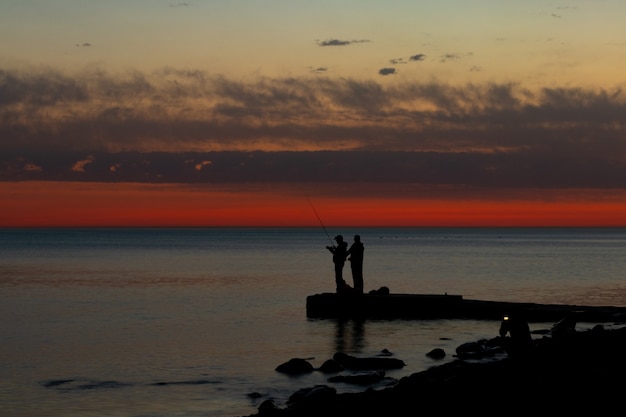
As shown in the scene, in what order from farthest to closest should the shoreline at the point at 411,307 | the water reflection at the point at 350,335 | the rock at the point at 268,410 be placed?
1. the shoreline at the point at 411,307
2. the water reflection at the point at 350,335
3. the rock at the point at 268,410

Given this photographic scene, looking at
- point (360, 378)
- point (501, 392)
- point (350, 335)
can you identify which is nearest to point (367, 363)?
point (360, 378)

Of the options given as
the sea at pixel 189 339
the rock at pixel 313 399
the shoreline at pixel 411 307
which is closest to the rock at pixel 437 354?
the sea at pixel 189 339

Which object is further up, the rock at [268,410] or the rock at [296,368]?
the rock at [268,410]

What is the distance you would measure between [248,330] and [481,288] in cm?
2702

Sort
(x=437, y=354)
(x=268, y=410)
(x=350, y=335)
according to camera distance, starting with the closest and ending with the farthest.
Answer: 1. (x=268, y=410)
2. (x=437, y=354)
3. (x=350, y=335)

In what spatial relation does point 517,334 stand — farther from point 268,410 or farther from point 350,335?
point 350,335

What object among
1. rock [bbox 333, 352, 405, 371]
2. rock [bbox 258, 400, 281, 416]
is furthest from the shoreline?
rock [bbox 258, 400, 281, 416]

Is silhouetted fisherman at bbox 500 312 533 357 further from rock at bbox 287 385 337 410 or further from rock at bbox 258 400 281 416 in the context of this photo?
rock at bbox 258 400 281 416

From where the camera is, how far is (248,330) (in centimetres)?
3434

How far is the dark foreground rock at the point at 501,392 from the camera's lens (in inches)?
594

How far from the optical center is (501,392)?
1585 centimetres

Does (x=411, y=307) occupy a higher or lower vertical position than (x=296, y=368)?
higher

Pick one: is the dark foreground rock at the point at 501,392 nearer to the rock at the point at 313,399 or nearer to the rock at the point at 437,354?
the rock at the point at 313,399

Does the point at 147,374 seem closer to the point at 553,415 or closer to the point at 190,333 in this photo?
the point at 190,333
